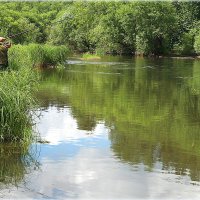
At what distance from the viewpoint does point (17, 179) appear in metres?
8.17

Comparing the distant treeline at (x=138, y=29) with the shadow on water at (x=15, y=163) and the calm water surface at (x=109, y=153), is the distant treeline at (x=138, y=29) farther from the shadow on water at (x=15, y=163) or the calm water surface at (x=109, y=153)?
the shadow on water at (x=15, y=163)

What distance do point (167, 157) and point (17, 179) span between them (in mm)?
3554

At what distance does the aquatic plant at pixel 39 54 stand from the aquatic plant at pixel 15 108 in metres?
16.0

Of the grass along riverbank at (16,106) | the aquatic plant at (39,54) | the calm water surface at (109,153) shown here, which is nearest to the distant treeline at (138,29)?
the aquatic plant at (39,54)

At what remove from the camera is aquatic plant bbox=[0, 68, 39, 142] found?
9.94m

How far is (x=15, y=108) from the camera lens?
10.0 m

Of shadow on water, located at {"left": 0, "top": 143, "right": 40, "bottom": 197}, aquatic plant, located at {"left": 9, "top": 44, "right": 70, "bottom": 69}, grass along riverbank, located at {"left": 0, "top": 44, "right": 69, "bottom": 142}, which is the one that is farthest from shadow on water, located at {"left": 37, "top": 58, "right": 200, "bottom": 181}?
aquatic plant, located at {"left": 9, "top": 44, "right": 70, "bottom": 69}

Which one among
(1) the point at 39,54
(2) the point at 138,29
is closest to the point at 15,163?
(1) the point at 39,54

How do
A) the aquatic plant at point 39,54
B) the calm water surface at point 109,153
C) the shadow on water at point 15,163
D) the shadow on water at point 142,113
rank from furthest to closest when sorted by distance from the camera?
the aquatic plant at point 39,54 < the shadow on water at point 142,113 < the shadow on water at point 15,163 < the calm water surface at point 109,153

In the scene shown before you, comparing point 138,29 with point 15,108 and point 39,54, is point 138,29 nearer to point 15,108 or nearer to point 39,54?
point 39,54

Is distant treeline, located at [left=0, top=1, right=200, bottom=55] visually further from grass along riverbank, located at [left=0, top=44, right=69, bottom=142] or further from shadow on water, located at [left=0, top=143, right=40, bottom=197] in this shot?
shadow on water, located at [left=0, top=143, right=40, bottom=197]

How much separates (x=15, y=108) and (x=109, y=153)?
7.87ft

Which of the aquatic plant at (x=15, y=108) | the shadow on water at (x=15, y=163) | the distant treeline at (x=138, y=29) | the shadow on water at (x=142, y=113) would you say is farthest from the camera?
the distant treeline at (x=138, y=29)

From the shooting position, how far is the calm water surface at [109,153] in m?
7.82
